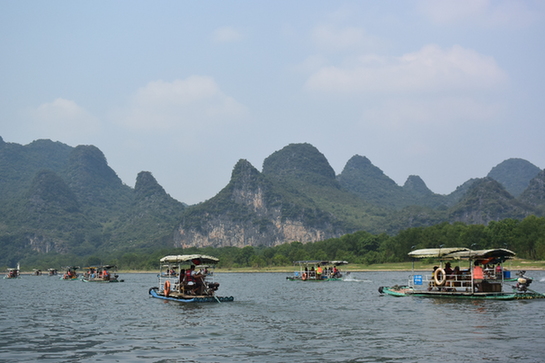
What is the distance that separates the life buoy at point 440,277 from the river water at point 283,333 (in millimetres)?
2568

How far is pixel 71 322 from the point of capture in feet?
101

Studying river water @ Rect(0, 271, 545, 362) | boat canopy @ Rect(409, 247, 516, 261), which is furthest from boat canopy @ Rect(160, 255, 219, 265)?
boat canopy @ Rect(409, 247, 516, 261)

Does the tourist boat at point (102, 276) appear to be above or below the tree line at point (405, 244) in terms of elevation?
below

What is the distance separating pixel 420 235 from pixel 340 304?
315 ft

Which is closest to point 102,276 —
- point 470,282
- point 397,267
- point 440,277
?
point 397,267

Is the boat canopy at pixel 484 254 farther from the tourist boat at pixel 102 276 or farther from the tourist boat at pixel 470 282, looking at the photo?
the tourist boat at pixel 102 276

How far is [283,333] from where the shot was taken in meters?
24.7

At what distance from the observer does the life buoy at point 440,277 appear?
40000mm

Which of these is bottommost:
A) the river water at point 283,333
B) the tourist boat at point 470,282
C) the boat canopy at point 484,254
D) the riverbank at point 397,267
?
the riverbank at point 397,267

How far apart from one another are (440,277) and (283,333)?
66.1 ft

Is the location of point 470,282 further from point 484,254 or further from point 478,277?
point 484,254

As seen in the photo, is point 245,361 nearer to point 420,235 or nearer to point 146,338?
point 146,338

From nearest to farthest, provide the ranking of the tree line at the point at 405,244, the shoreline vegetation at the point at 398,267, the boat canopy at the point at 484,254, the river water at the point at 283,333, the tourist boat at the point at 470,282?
the river water at the point at 283,333 < the tourist boat at the point at 470,282 < the boat canopy at the point at 484,254 < the shoreline vegetation at the point at 398,267 < the tree line at the point at 405,244

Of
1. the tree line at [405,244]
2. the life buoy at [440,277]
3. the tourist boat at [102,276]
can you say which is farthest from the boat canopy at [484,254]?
the tourist boat at [102,276]
